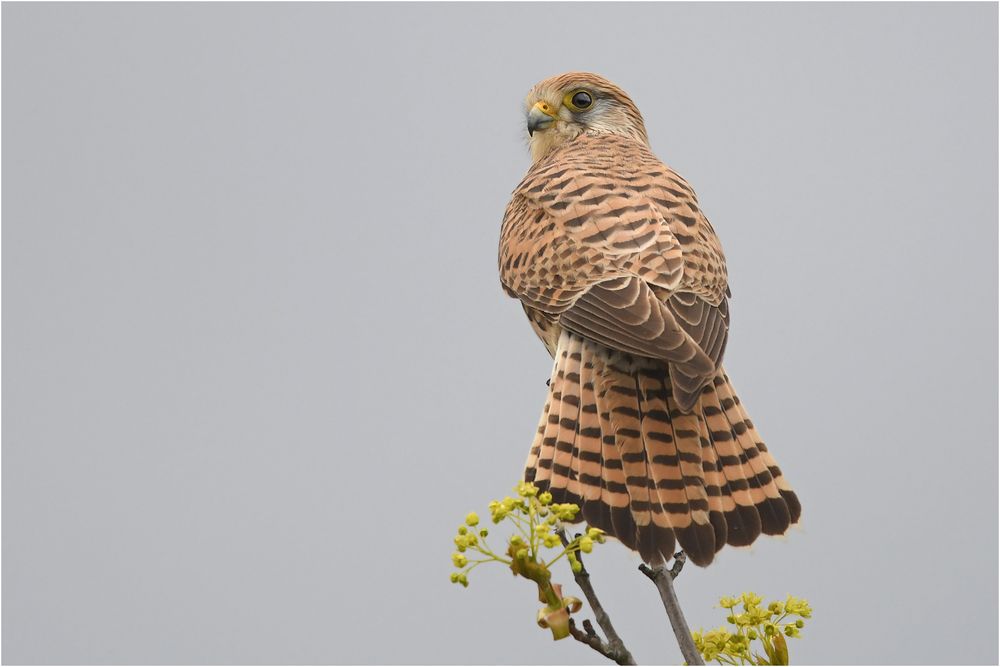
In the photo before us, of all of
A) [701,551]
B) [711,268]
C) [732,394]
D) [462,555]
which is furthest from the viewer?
[711,268]

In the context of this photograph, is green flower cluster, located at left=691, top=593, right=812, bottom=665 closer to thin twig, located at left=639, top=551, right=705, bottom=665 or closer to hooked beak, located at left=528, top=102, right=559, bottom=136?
thin twig, located at left=639, top=551, right=705, bottom=665

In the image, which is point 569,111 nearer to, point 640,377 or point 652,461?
point 640,377

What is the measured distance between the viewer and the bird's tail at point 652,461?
2076 mm

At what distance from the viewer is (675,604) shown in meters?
1.73

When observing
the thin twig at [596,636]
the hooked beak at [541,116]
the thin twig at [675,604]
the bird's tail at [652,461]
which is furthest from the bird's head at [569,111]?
the thin twig at [596,636]

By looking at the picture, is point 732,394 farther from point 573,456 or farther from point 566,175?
point 566,175

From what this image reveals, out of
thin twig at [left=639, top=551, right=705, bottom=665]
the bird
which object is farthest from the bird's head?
thin twig at [left=639, top=551, right=705, bottom=665]

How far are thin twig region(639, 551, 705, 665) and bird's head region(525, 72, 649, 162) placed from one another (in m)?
1.77

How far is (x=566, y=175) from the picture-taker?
2.98 metres

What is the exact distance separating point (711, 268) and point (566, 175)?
1.87 feet

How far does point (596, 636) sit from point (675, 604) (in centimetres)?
18

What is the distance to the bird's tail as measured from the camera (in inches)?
81.7

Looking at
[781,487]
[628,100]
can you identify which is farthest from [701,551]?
[628,100]

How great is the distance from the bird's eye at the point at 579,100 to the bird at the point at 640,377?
0.71 meters
